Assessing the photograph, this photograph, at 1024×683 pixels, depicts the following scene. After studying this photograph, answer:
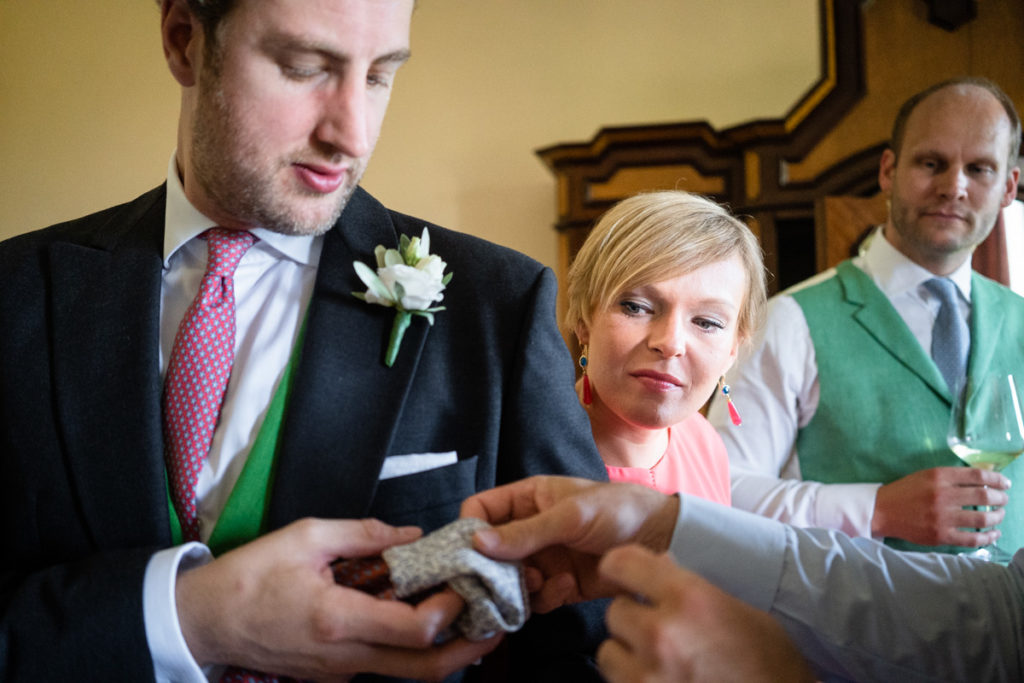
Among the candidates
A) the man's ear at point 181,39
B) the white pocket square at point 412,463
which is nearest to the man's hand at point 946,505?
the white pocket square at point 412,463

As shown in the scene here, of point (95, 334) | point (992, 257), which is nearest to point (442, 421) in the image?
point (95, 334)

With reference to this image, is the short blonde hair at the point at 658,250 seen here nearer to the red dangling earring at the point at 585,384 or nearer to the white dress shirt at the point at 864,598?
the red dangling earring at the point at 585,384

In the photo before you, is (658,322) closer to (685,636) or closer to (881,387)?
(685,636)

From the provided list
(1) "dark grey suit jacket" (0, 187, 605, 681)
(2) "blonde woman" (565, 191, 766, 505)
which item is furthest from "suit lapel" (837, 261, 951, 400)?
(1) "dark grey suit jacket" (0, 187, 605, 681)

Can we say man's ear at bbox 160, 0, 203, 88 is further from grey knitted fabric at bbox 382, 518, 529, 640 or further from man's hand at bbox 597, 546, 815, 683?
man's hand at bbox 597, 546, 815, 683

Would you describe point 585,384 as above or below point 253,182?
below

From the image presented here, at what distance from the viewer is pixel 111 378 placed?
1.20 metres

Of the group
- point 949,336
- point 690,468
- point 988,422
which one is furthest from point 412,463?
point 949,336

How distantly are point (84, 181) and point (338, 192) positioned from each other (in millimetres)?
4690

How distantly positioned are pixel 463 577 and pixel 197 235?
73cm

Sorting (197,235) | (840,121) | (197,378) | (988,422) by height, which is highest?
(840,121)

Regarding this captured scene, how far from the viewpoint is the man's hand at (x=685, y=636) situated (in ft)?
2.98

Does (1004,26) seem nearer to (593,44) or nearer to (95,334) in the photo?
(593,44)

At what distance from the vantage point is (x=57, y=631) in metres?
1.04
